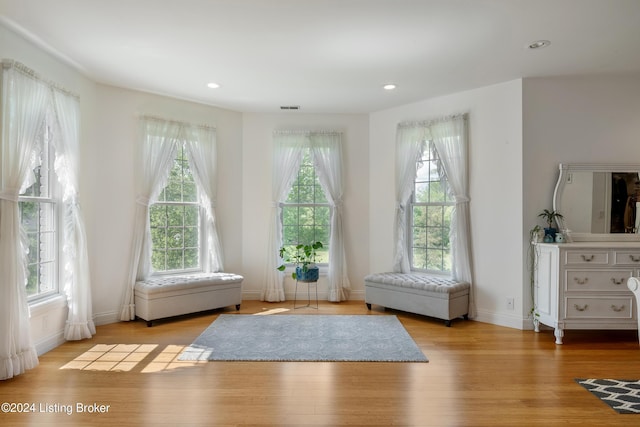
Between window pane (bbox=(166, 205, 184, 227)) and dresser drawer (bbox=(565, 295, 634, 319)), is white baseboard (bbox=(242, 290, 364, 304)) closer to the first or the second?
window pane (bbox=(166, 205, 184, 227))

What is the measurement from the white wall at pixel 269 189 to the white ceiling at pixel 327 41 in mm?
1161

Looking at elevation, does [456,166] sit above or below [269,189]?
above

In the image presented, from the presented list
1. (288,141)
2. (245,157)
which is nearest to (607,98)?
(288,141)

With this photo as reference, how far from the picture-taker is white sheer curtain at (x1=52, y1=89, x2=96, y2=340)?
4.09 meters

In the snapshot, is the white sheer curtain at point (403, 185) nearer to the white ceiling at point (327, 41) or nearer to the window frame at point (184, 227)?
the white ceiling at point (327, 41)

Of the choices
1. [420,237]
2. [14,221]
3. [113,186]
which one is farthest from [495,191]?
[14,221]

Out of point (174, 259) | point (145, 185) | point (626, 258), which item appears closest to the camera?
point (626, 258)

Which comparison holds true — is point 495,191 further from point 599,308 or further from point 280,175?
point 280,175

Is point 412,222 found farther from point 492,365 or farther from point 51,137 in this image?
point 51,137

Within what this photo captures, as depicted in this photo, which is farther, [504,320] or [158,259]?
[158,259]

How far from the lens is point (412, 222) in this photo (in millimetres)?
5777

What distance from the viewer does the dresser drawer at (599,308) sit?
3984 millimetres

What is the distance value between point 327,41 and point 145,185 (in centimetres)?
303

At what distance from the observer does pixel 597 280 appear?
4.00 metres
